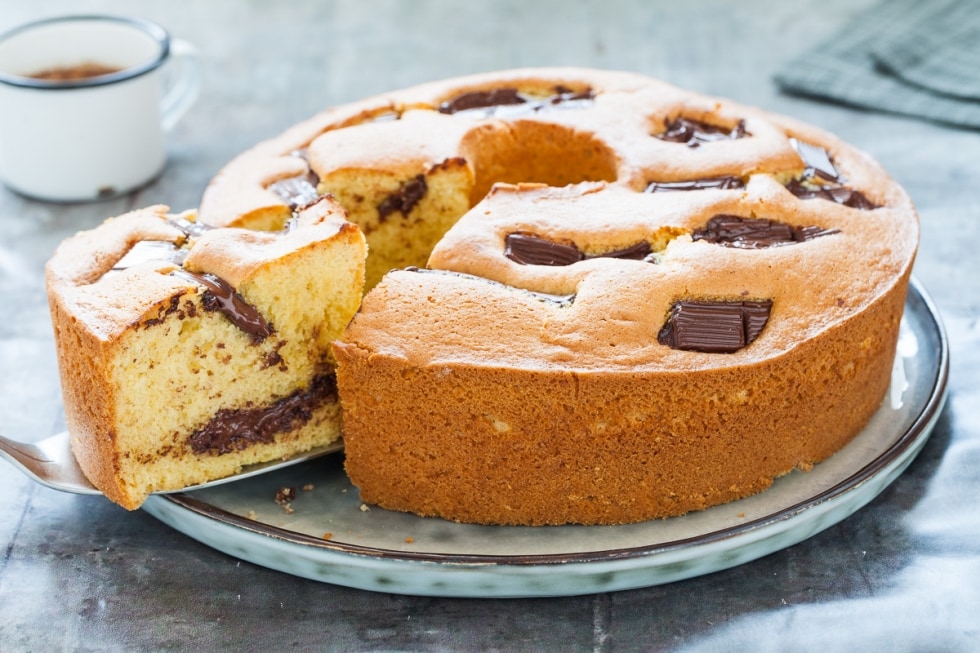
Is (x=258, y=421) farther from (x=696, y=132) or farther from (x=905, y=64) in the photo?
(x=905, y=64)

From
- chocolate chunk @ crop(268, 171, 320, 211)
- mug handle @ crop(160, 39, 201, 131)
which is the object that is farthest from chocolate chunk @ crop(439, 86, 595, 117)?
mug handle @ crop(160, 39, 201, 131)

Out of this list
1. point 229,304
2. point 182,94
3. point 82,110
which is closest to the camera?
point 229,304

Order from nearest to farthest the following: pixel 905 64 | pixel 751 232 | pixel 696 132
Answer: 1. pixel 751 232
2. pixel 696 132
3. pixel 905 64

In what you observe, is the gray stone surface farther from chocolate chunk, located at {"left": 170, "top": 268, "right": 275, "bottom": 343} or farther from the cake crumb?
chocolate chunk, located at {"left": 170, "top": 268, "right": 275, "bottom": 343}

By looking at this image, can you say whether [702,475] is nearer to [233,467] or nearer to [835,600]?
[835,600]

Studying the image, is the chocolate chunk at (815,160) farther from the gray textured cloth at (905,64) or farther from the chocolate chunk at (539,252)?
the gray textured cloth at (905,64)

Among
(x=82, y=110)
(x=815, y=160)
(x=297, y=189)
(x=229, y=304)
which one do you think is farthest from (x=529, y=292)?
(x=82, y=110)
